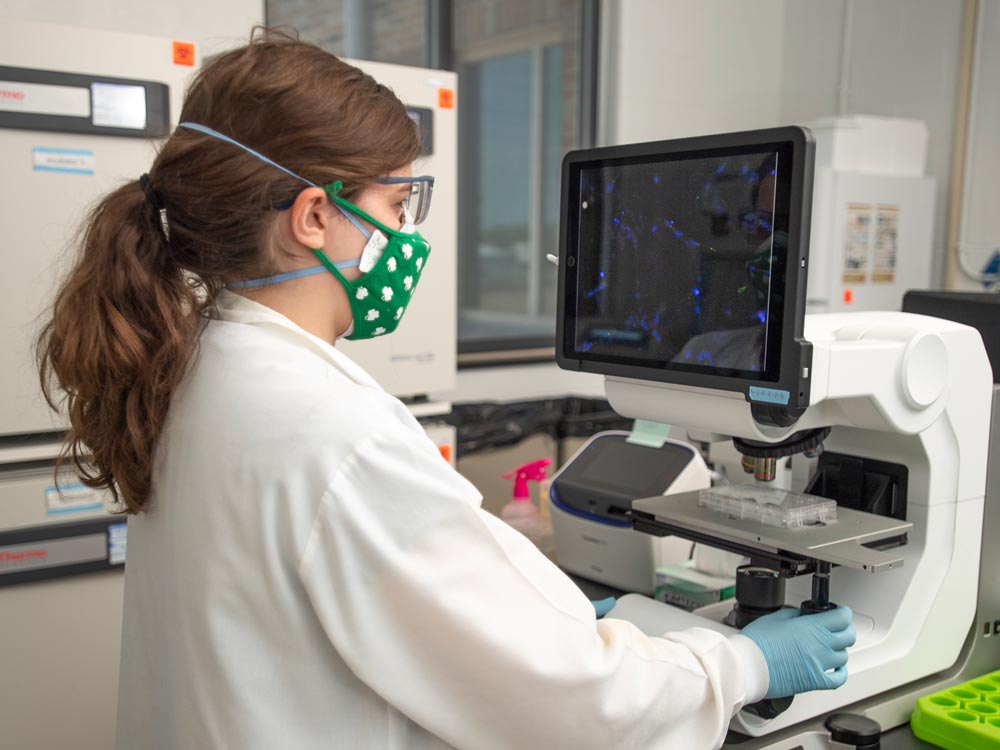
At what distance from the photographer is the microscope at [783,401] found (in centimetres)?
92

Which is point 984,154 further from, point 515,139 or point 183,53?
point 183,53

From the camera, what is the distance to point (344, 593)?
0.73 m

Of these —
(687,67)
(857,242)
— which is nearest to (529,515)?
(857,242)

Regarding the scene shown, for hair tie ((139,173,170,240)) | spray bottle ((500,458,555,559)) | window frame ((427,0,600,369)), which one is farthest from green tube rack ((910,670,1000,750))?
window frame ((427,0,600,369))

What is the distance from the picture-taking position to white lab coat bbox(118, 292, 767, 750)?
731 mm

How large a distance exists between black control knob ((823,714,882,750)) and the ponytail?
0.73 m

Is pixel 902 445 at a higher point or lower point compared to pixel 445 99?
lower

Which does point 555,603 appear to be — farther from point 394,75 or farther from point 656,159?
point 394,75

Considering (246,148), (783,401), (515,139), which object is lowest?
(783,401)

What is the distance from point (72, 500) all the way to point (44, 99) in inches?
26.8

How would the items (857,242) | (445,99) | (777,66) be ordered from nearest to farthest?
1. (445,99)
2. (857,242)
3. (777,66)

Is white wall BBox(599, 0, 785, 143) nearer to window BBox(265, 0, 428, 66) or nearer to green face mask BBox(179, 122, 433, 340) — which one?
window BBox(265, 0, 428, 66)

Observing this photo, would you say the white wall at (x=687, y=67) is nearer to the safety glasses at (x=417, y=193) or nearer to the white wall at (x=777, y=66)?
the white wall at (x=777, y=66)

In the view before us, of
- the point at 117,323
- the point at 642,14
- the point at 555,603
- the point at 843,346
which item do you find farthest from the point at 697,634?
the point at 642,14
